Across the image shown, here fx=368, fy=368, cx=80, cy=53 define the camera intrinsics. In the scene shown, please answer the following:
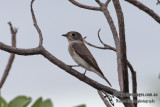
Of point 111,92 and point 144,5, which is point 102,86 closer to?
point 111,92

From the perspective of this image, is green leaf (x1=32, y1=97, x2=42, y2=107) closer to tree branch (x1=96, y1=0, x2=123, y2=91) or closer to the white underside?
tree branch (x1=96, y1=0, x2=123, y2=91)

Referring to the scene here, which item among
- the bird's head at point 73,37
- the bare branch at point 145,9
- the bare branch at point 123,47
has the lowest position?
the bare branch at point 123,47

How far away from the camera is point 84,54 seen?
33.5 feet

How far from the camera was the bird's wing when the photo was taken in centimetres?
952

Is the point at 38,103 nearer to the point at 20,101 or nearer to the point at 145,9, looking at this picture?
the point at 20,101

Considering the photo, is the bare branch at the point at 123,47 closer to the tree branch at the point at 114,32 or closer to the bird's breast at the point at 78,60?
the tree branch at the point at 114,32

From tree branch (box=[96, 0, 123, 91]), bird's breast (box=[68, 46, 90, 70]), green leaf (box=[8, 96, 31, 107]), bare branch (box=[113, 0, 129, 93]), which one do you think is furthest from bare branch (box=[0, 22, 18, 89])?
green leaf (box=[8, 96, 31, 107])

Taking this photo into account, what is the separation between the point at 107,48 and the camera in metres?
7.11

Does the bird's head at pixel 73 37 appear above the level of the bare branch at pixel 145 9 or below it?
above

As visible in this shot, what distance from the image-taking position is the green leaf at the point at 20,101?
290 centimetres

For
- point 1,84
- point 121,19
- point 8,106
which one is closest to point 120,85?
point 121,19

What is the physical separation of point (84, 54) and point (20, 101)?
23.9 ft

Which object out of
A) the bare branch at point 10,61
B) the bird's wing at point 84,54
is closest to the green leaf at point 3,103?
the bare branch at point 10,61

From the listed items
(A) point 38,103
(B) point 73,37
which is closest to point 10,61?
(A) point 38,103
